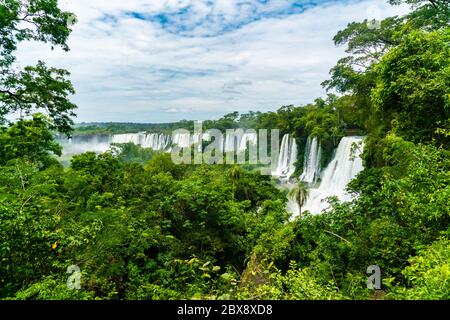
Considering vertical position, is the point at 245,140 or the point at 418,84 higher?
the point at 418,84

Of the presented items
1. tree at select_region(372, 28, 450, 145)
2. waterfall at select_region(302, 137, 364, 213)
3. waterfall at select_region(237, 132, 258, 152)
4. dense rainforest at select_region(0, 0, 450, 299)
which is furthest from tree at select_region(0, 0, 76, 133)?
waterfall at select_region(237, 132, 258, 152)

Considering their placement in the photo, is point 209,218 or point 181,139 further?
point 181,139


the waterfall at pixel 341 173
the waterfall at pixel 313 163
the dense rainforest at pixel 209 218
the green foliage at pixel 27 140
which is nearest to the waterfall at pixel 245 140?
the waterfall at pixel 313 163

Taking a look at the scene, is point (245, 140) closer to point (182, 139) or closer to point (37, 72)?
point (182, 139)

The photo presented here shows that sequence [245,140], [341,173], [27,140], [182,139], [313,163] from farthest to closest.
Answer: [182,139], [245,140], [313,163], [341,173], [27,140]

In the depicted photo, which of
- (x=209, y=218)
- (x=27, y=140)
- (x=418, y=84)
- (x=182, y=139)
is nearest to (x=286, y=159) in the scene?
(x=182, y=139)
